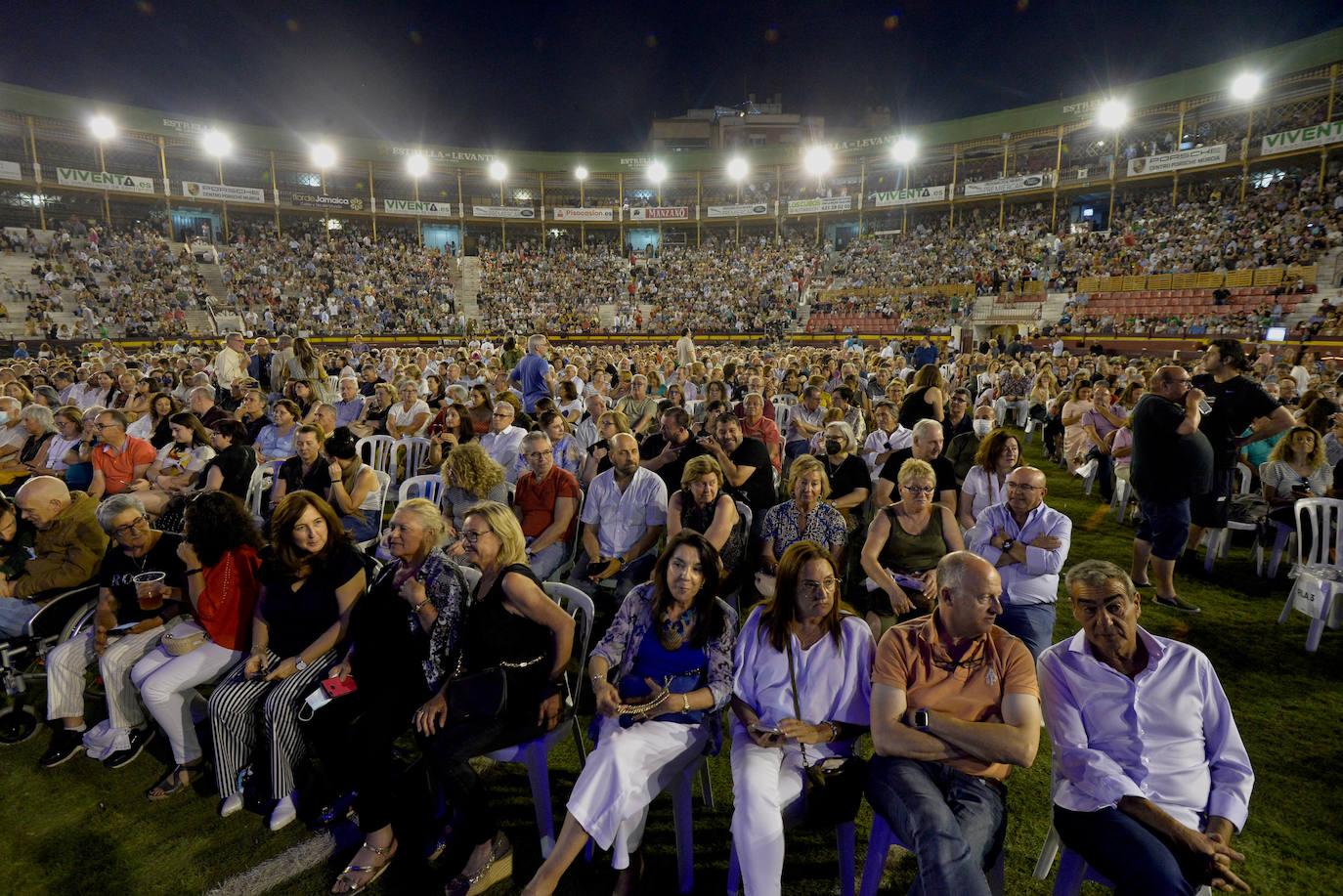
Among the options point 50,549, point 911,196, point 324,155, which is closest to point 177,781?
point 50,549

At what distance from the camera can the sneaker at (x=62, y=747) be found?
10.8ft

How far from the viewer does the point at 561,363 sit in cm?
1220

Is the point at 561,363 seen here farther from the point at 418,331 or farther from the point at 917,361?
the point at 418,331

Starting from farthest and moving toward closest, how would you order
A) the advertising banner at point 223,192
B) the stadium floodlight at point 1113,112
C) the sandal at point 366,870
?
the advertising banner at point 223,192, the stadium floodlight at point 1113,112, the sandal at point 366,870

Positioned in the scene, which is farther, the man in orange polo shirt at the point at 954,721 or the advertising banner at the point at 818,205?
the advertising banner at the point at 818,205

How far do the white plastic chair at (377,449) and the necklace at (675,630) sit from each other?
4.40 m

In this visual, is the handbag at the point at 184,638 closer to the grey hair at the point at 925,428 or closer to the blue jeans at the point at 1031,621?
the blue jeans at the point at 1031,621

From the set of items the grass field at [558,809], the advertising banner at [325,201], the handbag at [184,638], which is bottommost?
the grass field at [558,809]

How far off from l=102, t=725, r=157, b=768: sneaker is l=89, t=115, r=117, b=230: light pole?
1395 inches

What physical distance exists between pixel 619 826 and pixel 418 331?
28.7 meters

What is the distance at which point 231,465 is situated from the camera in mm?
5059

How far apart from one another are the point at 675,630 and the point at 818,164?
38705 mm

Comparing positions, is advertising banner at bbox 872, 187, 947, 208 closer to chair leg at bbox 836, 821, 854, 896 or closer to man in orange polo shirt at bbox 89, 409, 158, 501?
man in orange polo shirt at bbox 89, 409, 158, 501

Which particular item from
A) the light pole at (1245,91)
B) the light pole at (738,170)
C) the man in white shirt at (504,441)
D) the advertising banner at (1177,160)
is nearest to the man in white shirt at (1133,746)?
the man in white shirt at (504,441)
